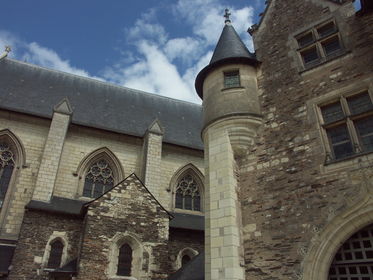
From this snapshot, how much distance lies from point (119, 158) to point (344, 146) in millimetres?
10472

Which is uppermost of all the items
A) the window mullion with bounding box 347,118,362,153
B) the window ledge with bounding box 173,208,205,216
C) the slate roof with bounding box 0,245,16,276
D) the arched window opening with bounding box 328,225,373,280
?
the window ledge with bounding box 173,208,205,216

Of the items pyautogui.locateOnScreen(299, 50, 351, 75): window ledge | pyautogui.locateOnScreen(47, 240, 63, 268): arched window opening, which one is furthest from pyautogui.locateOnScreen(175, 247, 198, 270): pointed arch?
pyautogui.locateOnScreen(299, 50, 351, 75): window ledge

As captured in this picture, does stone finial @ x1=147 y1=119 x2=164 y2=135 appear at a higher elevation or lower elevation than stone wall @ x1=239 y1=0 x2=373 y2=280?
higher

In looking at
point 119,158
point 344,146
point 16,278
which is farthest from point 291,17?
point 16,278

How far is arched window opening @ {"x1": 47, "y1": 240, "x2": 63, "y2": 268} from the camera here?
35.0 ft

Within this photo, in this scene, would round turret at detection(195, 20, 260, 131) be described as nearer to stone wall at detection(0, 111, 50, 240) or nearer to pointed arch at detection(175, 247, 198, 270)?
pointed arch at detection(175, 247, 198, 270)

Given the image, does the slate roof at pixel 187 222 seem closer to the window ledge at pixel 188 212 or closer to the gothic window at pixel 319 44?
the window ledge at pixel 188 212

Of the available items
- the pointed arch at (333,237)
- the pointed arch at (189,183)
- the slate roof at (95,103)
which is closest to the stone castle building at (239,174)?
the pointed arch at (333,237)

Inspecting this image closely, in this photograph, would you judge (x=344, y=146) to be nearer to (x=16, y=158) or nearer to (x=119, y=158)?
(x=119, y=158)

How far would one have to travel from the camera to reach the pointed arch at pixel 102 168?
46.0 feet

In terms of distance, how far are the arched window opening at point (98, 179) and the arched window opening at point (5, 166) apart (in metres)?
2.97

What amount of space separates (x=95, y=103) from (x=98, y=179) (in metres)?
5.11

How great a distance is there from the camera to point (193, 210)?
15.3m

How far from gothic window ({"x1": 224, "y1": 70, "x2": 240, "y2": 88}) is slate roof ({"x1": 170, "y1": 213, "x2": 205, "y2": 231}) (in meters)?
6.67
